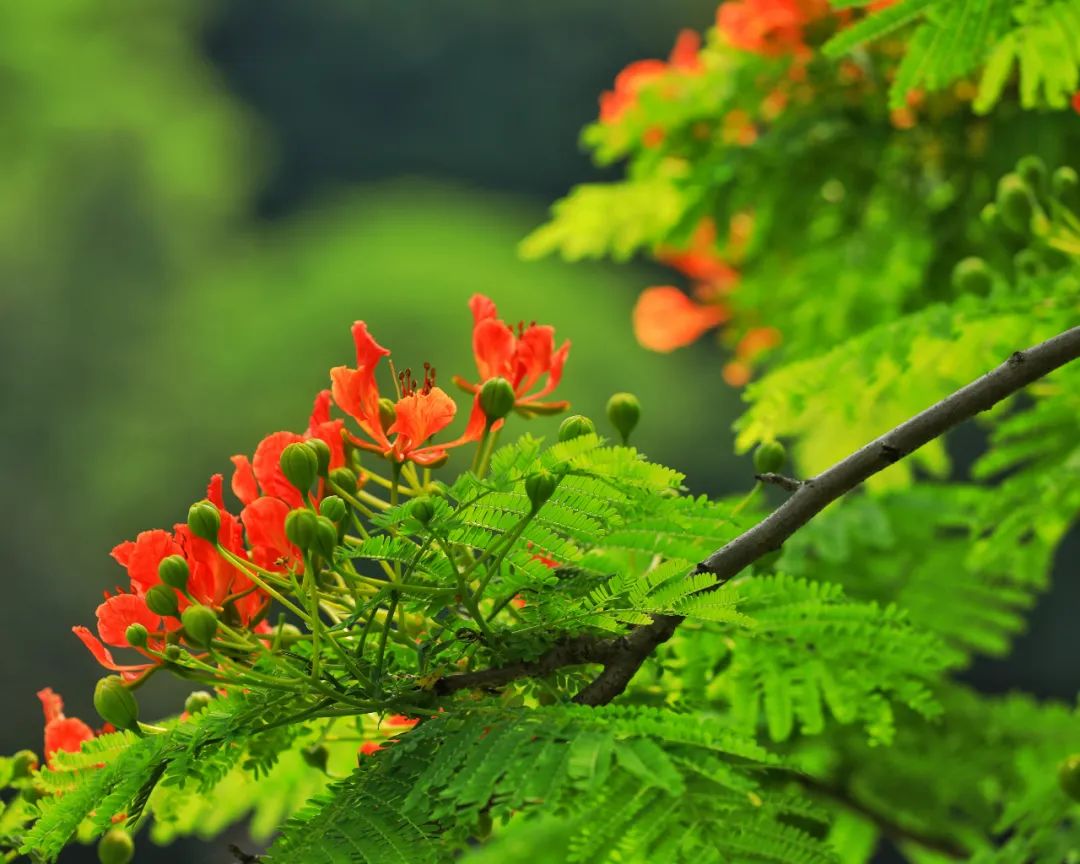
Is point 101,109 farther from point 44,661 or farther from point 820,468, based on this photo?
point 820,468

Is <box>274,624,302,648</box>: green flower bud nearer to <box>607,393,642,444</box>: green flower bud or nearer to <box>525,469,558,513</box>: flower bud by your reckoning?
<box>525,469,558,513</box>: flower bud

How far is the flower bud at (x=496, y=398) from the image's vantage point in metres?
1.07

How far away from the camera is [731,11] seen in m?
2.24

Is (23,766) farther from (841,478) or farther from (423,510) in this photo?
(841,478)

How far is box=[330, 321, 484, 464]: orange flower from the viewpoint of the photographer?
3.43 feet

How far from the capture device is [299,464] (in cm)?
99

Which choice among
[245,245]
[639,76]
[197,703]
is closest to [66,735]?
[197,703]

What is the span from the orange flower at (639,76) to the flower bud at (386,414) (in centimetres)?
139

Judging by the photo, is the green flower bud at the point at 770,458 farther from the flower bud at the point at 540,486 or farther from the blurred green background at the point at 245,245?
the blurred green background at the point at 245,245

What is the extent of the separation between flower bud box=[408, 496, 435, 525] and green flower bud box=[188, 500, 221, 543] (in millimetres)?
156

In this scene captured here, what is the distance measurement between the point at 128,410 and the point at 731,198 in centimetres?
1385

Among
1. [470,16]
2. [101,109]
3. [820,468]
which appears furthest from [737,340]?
[470,16]

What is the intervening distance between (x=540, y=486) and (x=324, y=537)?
0.15 m

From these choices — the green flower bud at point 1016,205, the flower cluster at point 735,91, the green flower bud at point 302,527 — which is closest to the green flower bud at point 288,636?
the green flower bud at point 302,527
